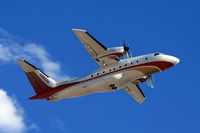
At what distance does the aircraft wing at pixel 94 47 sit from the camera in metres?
58.1

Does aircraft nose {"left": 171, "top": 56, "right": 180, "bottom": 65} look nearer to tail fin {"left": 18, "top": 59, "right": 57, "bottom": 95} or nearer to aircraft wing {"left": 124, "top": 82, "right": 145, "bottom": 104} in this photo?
aircraft wing {"left": 124, "top": 82, "right": 145, "bottom": 104}

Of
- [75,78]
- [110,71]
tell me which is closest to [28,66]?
[75,78]

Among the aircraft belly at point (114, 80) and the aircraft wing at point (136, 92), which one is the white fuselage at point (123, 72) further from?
the aircraft wing at point (136, 92)

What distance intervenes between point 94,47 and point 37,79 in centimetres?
903

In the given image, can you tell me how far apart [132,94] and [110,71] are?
7.44 metres

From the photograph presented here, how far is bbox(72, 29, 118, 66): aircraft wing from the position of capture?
190 ft

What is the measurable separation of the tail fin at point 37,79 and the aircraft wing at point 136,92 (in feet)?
29.2

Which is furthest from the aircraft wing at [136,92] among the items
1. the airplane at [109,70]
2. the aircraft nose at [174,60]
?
the aircraft nose at [174,60]

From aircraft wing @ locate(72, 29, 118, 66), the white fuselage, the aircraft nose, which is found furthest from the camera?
aircraft wing @ locate(72, 29, 118, 66)

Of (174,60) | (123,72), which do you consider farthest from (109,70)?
(174,60)

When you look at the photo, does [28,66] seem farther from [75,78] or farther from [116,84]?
[116,84]

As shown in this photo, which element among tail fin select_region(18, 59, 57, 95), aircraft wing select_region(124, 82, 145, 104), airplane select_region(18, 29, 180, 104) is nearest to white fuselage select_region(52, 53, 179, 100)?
airplane select_region(18, 29, 180, 104)

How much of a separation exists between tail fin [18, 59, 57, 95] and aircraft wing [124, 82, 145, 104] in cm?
890

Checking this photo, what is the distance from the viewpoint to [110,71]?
193 feet
